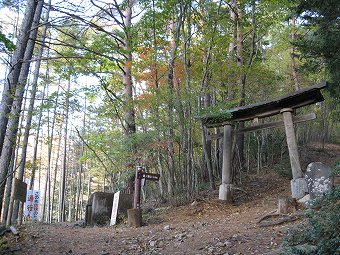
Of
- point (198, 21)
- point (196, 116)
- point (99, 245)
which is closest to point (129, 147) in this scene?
point (196, 116)

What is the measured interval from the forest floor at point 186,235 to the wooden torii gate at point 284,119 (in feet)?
2.44

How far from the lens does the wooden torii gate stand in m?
7.71

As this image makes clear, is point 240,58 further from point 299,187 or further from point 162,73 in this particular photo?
point 299,187

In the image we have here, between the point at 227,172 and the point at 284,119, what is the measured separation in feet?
7.35

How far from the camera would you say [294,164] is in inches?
314

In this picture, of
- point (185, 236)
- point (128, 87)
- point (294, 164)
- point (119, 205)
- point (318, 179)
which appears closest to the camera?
point (185, 236)

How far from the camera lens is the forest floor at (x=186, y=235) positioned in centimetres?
513

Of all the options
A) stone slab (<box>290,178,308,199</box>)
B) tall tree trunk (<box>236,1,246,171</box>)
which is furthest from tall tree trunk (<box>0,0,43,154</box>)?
tall tree trunk (<box>236,1,246,171</box>)

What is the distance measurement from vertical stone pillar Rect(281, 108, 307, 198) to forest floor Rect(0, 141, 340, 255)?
705 mm

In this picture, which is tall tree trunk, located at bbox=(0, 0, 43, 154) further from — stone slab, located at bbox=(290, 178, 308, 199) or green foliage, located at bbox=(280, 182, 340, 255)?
stone slab, located at bbox=(290, 178, 308, 199)

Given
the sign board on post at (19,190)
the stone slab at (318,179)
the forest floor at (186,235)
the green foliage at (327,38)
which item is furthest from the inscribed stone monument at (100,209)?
the green foliage at (327,38)

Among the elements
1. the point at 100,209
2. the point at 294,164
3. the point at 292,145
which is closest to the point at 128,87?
the point at 100,209

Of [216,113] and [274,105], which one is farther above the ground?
[274,105]

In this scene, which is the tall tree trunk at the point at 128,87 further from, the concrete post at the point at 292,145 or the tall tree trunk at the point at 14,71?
the concrete post at the point at 292,145
